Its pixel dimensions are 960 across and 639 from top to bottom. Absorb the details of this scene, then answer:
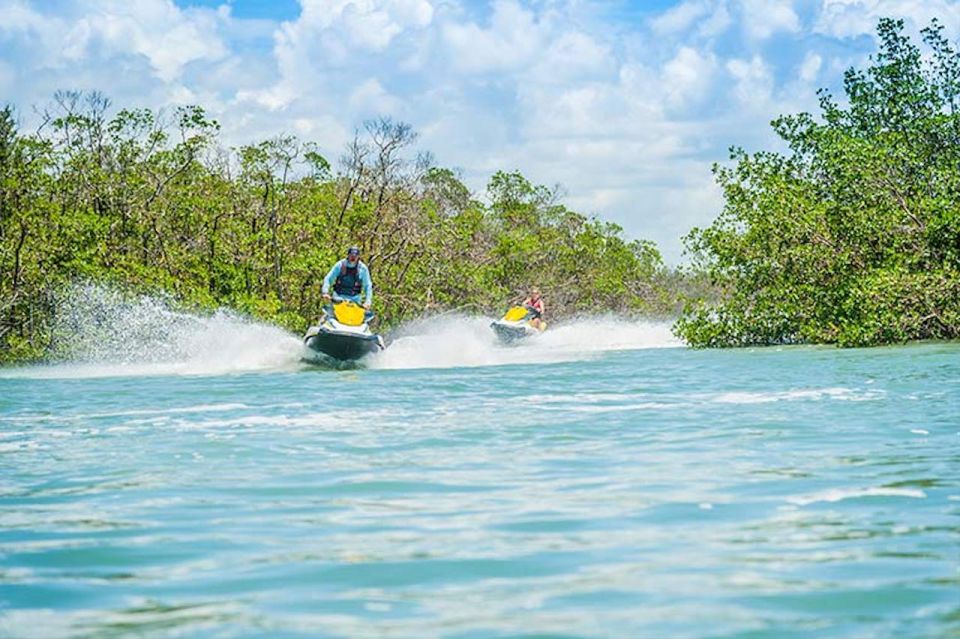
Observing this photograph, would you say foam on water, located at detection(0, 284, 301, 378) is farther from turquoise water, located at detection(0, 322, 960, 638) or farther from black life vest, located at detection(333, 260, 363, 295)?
turquoise water, located at detection(0, 322, 960, 638)

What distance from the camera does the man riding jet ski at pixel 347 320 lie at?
19.6 meters

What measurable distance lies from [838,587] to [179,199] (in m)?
28.2

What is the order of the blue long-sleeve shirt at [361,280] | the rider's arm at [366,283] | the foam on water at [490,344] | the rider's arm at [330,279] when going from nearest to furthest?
the rider's arm at [330,279]
the blue long-sleeve shirt at [361,280]
the rider's arm at [366,283]
the foam on water at [490,344]

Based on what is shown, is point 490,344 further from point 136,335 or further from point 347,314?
point 347,314

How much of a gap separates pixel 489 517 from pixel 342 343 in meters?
13.4

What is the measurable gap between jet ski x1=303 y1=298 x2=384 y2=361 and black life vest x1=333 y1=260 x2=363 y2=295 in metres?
0.21

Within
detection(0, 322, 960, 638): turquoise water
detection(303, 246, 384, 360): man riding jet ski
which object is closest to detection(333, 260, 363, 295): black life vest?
detection(303, 246, 384, 360): man riding jet ski

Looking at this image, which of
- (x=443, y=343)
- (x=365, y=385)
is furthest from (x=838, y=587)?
(x=443, y=343)

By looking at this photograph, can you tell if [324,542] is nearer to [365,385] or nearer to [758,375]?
[365,385]

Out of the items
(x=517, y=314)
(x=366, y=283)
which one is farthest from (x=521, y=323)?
(x=366, y=283)

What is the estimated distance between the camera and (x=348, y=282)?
19.9 meters

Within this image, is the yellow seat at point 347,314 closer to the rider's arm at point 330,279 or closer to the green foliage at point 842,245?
the rider's arm at point 330,279

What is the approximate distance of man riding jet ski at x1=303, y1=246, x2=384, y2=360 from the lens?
19.6 meters

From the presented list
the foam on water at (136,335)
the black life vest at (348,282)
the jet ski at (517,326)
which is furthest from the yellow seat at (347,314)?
the jet ski at (517,326)
